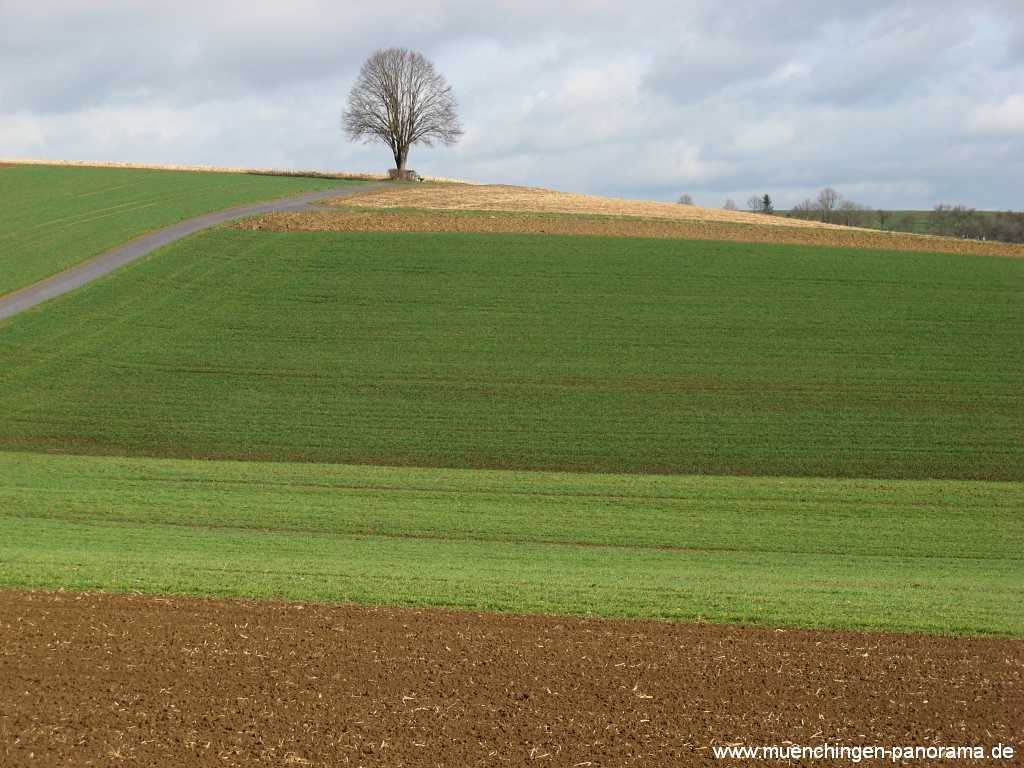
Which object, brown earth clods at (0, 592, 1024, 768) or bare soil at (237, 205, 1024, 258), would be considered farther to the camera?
bare soil at (237, 205, 1024, 258)

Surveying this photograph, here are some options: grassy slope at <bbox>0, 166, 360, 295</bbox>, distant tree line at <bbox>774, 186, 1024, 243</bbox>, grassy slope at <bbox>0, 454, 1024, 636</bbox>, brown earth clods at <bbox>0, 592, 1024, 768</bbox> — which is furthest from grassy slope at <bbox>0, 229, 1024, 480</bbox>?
distant tree line at <bbox>774, 186, 1024, 243</bbox>

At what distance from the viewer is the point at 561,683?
988cm

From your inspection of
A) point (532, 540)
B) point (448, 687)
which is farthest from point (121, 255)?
point (448, 687)

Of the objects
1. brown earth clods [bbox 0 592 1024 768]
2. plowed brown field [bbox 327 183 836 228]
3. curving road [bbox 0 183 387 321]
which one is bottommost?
brown earth clods [bbox 0 592 1024 768]

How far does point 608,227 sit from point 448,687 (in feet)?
130

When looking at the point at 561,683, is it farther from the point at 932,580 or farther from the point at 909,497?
the point at 909,497

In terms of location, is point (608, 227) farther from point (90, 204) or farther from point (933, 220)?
point (933, 220)

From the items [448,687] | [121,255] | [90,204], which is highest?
[90,204]

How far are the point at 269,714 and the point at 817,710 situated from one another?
540 centimetres

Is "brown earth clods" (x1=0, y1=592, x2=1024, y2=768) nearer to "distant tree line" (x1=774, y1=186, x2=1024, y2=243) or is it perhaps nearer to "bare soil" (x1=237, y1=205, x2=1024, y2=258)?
"bare soil" (x1=237, y1=205, x2=1024, y2=258)

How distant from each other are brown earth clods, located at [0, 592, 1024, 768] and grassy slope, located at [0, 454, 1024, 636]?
1026 mm

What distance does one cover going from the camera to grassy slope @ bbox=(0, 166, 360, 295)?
134ft

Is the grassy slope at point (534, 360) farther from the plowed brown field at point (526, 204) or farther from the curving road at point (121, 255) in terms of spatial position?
the plowed brown field at point (526, 204)

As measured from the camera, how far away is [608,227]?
4728 centimetres
